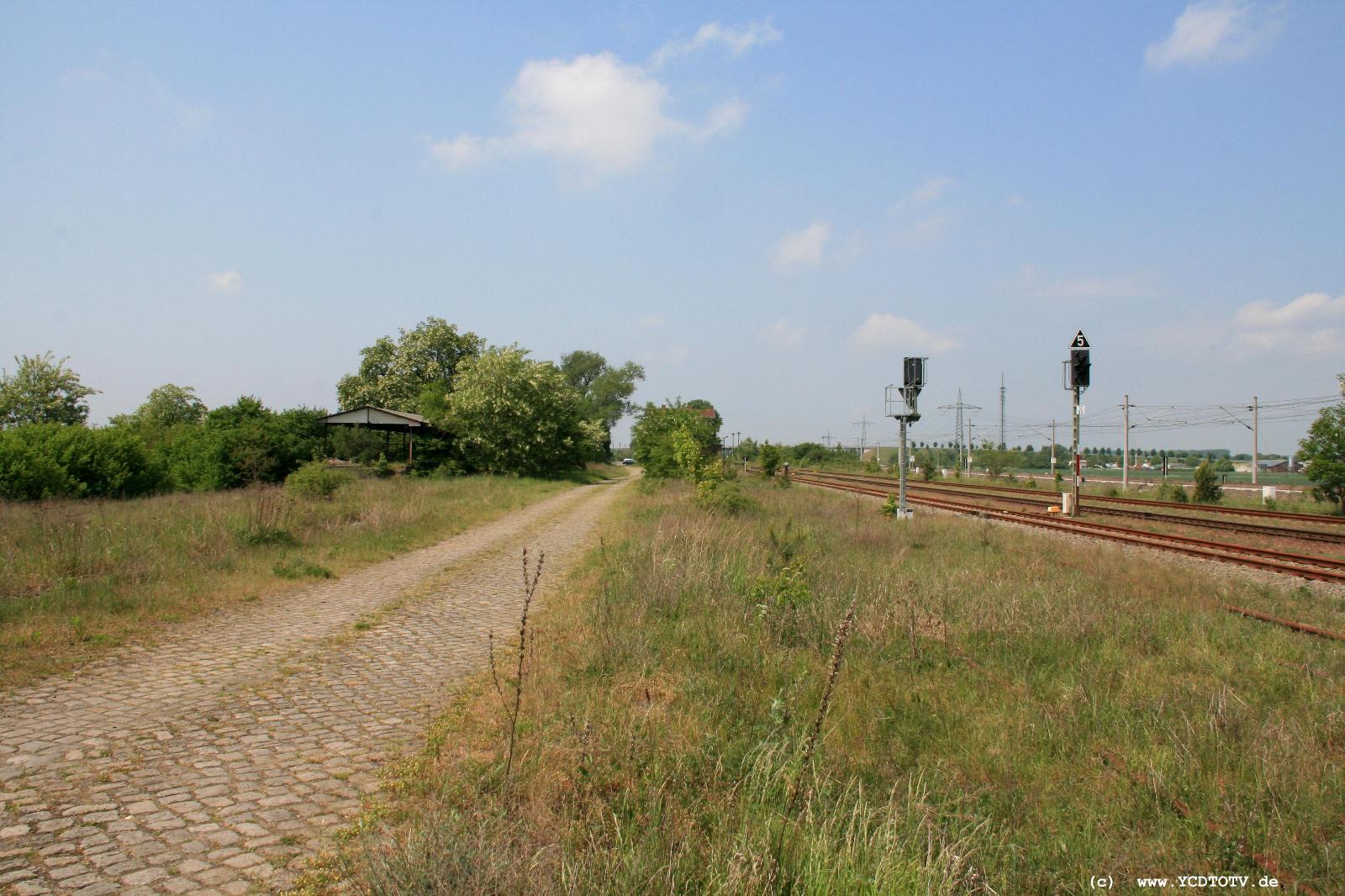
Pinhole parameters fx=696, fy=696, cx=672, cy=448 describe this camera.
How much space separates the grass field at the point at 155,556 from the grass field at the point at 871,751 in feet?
13.6

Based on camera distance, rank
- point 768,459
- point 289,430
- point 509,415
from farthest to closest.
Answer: point 768,459
point 509,415
point 289,430

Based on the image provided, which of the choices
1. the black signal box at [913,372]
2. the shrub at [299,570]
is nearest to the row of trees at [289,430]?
the shrub at [299,570]

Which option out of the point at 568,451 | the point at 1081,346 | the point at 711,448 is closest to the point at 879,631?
the point at 1081,346

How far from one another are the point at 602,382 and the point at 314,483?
83941mm

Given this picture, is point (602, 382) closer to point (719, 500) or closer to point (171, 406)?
point (171, 406)

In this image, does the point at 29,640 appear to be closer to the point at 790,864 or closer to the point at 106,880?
the point at 106,880

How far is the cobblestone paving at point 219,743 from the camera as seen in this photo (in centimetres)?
316

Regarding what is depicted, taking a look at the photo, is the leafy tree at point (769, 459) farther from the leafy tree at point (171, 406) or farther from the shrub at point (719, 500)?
the leafy tree at point (171, 406)

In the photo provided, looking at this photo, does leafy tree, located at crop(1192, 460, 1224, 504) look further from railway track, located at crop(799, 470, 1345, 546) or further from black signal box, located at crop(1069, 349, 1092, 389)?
black signal box, located at crop(1069, 349, 1092, 389)

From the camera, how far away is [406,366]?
64.4 m

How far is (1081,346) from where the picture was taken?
19922mm

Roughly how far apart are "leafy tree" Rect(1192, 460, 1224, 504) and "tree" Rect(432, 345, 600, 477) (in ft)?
104

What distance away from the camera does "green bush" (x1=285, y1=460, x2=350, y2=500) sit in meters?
17.2

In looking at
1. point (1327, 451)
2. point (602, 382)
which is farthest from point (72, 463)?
point (602, 382)
